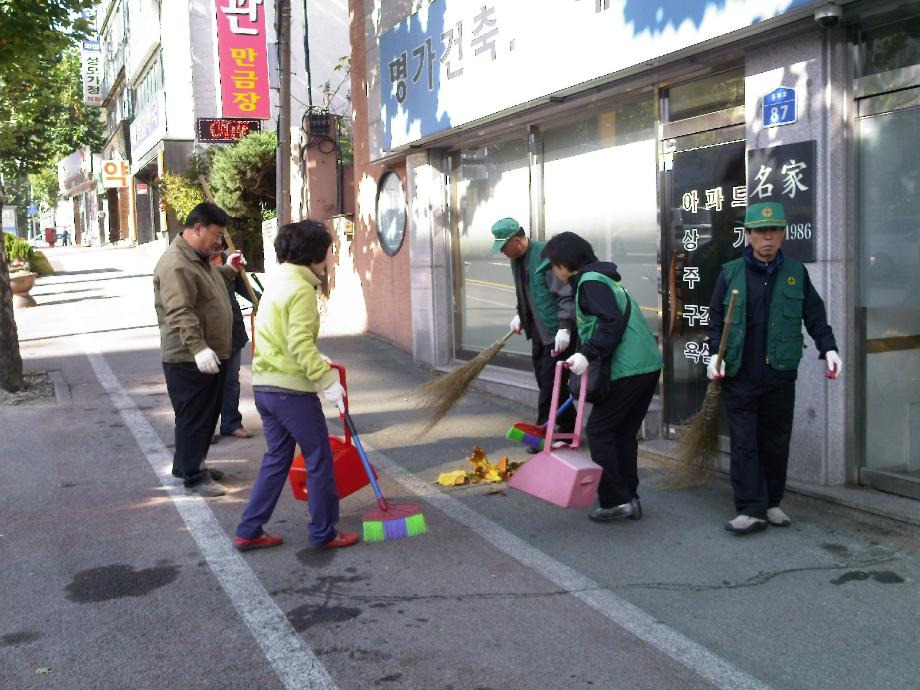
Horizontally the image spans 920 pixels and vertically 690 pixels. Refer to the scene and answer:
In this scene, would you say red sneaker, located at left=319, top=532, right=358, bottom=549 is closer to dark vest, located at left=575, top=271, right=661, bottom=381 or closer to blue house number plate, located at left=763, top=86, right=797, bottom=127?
dark vest, located at left=575, top=271, right=661, bottom=381

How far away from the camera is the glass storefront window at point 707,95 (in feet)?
20.9

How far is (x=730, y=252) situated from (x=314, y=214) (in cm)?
993

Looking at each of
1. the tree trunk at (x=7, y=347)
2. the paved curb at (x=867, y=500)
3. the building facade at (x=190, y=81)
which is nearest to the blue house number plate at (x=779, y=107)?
the paved curb at (x=867, y=500)

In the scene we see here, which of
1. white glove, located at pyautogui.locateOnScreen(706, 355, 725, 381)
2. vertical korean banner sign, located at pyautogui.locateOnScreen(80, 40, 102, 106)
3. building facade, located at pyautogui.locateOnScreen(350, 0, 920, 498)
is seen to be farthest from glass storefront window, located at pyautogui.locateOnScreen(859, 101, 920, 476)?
vertical korean banner sign, located at pyautogui.locateOnScreen(80, 40, 102, 106)

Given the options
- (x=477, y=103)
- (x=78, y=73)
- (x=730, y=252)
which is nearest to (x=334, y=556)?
(x=730, y=252)

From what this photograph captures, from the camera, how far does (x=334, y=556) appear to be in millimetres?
4848

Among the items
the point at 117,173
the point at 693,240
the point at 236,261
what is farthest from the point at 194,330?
the point at 117,173

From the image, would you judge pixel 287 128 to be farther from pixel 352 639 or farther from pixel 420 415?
pixel 352 639

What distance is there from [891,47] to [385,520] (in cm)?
381

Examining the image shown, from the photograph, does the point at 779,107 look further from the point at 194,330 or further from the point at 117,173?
the point at 117,173

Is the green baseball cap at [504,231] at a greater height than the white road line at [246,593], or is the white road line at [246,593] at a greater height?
the green baseball cap at [504,231]

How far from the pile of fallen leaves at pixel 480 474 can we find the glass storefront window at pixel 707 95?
2.78 m

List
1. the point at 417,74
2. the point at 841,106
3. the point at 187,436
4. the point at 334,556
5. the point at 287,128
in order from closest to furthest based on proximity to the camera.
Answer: the point at 334,556 → the point at 841,106 → the point at 187,436 → the point at 417,74 → the point at 287,128

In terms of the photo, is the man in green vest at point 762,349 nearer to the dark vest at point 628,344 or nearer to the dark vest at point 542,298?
the dark vest at point 628,344
